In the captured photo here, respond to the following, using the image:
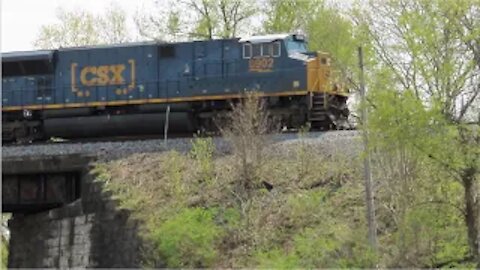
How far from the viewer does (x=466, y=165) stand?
43.3ft

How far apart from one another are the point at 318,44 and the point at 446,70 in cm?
2063

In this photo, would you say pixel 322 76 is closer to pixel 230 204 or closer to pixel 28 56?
pixel 230 204

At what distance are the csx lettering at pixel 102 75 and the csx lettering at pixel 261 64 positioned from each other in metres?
3.81

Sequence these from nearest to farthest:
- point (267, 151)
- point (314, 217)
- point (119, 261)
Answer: point (314, 217) < point (119, 261) < point (267, 151)

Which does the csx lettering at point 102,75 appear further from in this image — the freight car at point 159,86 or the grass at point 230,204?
the grass at point 230,204

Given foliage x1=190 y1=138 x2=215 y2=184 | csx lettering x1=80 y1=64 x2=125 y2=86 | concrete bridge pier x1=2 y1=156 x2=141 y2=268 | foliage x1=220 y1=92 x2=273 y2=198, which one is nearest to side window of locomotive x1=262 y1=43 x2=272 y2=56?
csx lettering x1=80 y1=64 x2=125 y2=86

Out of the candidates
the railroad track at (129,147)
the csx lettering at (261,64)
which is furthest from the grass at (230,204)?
the csx lettering at (261,64)

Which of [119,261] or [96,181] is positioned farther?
[96,181]

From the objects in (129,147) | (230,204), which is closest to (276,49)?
(129,147)

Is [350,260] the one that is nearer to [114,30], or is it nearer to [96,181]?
[96,181]

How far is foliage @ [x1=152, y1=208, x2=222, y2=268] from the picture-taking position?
50.5ft

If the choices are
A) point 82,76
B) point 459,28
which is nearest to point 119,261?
point 459,28

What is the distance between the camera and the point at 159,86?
24.1 metres

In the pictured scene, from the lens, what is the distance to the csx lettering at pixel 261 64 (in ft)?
75.2
